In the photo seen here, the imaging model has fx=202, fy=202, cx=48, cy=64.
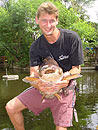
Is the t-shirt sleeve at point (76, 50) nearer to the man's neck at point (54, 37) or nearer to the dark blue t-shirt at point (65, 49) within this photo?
the dark blue t-shirt at point (65, 49)

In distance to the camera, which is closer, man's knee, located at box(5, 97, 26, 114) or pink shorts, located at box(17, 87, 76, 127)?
pink shorts, located at box(17, 87, 76, 127)

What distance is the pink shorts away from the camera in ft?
9.41

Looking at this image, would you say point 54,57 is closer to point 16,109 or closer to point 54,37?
point 54,37

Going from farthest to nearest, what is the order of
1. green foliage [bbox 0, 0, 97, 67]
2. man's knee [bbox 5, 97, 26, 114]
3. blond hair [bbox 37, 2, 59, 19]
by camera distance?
green foliage [bbox 0, 0, 97, 67] < man's knee [bbox 5, 97, 26, 114] < blond hair [bbox 37, 2, 59, 19]

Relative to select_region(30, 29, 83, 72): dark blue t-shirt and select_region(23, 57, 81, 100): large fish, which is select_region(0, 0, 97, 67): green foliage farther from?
select_region(23, 57, 81, 100): large fish

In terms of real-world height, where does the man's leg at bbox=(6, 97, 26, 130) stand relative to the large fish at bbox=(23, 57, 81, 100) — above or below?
below

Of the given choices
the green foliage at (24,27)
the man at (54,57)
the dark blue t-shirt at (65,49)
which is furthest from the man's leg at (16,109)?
the green foliage at (24,27)

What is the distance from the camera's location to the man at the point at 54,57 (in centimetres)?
284

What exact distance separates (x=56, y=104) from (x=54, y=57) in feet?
2.25

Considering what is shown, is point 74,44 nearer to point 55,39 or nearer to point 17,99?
point 55,39

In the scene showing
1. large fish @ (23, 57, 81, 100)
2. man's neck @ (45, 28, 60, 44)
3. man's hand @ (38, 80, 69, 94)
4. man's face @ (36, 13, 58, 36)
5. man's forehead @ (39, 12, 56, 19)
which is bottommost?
man's hand @ (38, 80, 69, 94)

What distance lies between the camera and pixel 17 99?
3.05 meters

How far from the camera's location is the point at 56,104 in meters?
2.93

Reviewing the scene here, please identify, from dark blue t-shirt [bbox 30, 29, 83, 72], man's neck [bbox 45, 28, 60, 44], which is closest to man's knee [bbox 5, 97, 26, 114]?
dark blue t-shirt [bbox 30, 29, 83, 72]
